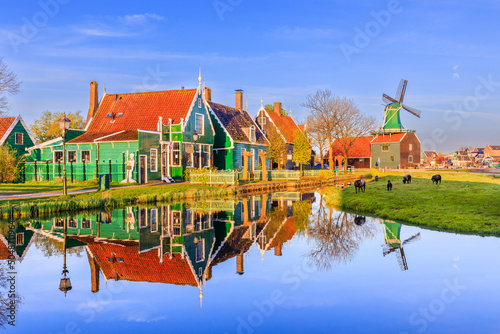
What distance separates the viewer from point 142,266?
10.4m

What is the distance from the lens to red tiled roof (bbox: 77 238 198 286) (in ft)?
31.0

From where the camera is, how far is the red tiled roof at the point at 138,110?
3591 cm

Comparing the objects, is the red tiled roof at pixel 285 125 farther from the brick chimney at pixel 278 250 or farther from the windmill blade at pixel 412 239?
the brick chimney at pixel 278 250

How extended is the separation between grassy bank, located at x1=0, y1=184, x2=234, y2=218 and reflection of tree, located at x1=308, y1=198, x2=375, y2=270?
31.7ft

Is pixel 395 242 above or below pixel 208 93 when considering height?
below

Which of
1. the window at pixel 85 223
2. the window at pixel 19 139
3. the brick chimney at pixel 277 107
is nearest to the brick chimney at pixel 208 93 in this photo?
the window at pixel 19 139

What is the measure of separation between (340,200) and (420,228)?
9.19 metres

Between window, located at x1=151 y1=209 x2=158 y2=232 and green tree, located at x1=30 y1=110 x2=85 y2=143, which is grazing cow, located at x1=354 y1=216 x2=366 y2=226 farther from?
green tree, located at x1=30 y1=110 x2=85 y2=143

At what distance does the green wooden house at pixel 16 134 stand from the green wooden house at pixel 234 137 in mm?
18085

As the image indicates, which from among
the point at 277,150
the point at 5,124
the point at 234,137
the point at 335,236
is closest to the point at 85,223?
the point at 335,236

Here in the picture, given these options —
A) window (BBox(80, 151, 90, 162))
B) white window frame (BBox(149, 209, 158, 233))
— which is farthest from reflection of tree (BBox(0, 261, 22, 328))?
window (BBox(80, 151, 90, 162))

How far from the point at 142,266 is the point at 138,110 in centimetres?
2933

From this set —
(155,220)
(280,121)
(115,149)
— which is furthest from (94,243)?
(280,121)

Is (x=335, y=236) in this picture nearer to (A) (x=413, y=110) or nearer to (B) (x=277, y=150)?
(B) (x=277, y=150)
